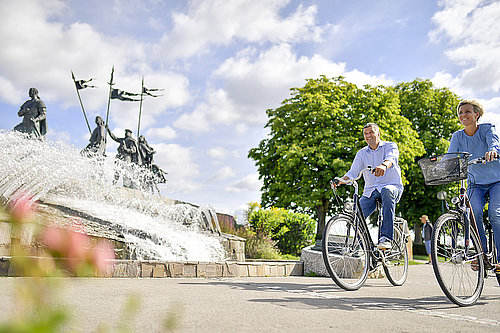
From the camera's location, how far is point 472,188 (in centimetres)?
460

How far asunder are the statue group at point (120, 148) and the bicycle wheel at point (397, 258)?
1177cm

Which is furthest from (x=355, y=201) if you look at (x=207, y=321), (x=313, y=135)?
(x=313, y=135)

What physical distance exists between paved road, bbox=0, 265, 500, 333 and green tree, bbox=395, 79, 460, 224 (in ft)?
81.4

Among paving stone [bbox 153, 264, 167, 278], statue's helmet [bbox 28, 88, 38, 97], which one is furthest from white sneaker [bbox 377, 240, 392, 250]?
statue's helmet [bbox 28, 88, 38, 97]

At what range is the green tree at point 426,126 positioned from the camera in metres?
28.0

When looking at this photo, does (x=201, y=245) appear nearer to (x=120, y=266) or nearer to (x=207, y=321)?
(x=120, y=266)

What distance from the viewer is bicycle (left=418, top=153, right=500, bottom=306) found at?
390cm

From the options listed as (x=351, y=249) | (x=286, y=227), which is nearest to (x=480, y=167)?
(x=351, y=249)

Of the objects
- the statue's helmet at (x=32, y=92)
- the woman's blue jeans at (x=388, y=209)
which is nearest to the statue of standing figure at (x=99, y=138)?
the statue's helmet at (x=32, y=92)

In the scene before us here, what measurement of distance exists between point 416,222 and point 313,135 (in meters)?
10.4

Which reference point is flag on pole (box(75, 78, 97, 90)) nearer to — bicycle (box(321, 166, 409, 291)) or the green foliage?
the green foliage

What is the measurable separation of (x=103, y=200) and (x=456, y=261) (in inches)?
317

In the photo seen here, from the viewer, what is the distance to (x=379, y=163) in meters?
5.46

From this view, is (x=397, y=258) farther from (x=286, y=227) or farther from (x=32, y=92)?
(x=32, y=92)
